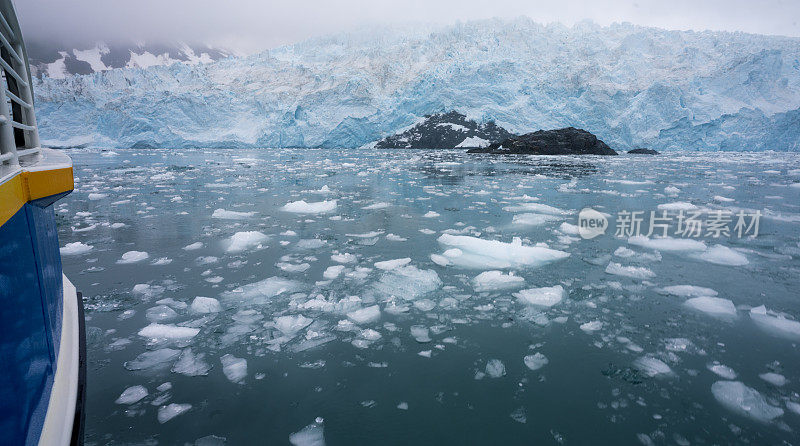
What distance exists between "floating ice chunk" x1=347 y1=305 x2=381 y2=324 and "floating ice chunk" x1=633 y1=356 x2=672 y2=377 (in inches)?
64.9

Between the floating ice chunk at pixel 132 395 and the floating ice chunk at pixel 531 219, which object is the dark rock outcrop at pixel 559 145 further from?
the floating ice chunk at pixel 132 395

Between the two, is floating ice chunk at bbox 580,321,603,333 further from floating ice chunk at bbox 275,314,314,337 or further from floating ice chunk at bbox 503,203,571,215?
floating ice chunk at bbox 503,203,571,215

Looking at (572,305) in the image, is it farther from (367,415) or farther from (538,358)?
(367,415)

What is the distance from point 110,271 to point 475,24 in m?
64.9

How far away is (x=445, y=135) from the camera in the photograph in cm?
5006

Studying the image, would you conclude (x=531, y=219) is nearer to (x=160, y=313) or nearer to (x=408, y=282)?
(x=408, y=282)

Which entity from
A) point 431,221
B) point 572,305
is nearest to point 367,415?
point 572,305

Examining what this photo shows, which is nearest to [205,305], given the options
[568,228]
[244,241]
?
[244,241]

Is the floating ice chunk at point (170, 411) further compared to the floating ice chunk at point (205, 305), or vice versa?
the floating ice chunk at point (205, 305)

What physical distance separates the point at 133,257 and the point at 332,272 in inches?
86.8

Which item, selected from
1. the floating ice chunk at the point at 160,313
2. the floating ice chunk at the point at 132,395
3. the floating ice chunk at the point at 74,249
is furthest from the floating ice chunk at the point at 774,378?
the floating ice chunk at the point at 74,249

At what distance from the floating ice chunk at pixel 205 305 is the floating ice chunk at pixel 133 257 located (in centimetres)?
152

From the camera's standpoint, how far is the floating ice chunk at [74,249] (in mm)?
3955

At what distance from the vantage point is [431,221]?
19.0 ft
